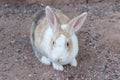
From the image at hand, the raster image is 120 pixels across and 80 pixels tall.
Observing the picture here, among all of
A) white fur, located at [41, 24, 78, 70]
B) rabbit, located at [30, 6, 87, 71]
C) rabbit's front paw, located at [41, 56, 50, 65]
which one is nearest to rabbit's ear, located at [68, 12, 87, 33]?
rabbit, located at [30, 6, 87, 71]

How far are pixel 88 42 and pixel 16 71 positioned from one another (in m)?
1.21

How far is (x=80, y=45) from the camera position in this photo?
523cm

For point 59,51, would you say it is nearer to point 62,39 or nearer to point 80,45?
point 62,39

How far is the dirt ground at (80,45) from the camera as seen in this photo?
4602 millimetres

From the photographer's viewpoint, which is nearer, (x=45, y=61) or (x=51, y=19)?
(x=51, y=19)

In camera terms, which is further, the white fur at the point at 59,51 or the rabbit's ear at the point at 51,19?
the rabbit's ear at the point at 51,19

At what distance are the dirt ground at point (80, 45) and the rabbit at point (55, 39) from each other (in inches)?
5.1

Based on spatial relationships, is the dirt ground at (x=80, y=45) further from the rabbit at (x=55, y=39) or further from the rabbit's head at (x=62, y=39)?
the rabbit's head at (x=62, y=39)

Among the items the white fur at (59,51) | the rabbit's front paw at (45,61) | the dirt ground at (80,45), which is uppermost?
the white fur at (59,51)

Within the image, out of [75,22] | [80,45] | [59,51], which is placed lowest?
[80,45]

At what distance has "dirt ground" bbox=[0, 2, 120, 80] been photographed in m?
4.60

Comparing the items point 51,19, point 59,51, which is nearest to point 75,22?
point 51,19

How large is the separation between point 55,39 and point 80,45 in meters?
1.00

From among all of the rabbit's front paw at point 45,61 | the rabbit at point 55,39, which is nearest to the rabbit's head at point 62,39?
the rabbit at point 55,39
